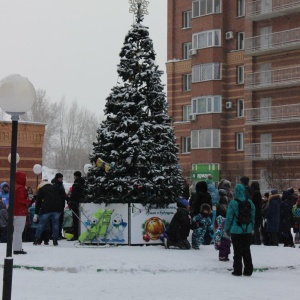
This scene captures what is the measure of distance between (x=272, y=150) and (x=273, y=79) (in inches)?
180

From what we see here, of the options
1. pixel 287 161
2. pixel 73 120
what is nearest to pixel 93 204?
pixel 287 161

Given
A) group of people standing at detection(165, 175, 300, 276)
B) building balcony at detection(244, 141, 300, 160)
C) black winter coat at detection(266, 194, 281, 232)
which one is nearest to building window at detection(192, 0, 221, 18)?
building balcony at detection(244, 141, 300, 160)

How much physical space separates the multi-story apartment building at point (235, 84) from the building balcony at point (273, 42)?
64 mm

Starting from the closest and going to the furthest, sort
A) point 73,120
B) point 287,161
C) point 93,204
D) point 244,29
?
point 93,204 < point 287,161 < point 244,29 < point 73,120

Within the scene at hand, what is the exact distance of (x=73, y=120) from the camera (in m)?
102

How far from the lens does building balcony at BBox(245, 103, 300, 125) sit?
159 feet

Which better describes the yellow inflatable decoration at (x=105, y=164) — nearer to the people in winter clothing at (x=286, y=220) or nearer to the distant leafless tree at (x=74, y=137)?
the people in winter clothing at (x=286, y=220)

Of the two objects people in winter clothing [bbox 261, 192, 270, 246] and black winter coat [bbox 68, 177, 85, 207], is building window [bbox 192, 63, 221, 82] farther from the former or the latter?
black winter coat [bbox 68, 177, 85, 207]

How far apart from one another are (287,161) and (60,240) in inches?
1173

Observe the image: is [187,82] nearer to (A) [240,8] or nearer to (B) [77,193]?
(A) [240,8]

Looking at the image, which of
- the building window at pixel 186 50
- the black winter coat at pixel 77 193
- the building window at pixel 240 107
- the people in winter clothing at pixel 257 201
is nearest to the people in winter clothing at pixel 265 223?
the people in winter clothing at pixel 257 201

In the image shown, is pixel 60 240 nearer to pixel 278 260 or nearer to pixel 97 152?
pixel 97 152

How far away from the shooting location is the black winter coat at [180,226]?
18328mm

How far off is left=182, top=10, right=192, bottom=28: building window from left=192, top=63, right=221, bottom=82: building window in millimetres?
4181
